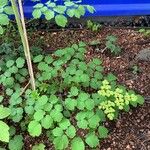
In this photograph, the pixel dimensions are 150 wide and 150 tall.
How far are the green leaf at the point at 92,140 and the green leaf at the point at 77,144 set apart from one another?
5cm

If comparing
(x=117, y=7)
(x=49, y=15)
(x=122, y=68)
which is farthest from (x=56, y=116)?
(x=117, y=7)

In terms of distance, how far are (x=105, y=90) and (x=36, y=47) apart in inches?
33.1

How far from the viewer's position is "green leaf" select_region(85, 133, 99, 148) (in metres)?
2.42

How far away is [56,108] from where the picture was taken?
2492 mm

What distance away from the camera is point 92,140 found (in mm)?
2430

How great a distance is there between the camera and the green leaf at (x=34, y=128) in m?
2.41

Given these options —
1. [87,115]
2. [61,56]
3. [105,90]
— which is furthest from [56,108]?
[61,56]

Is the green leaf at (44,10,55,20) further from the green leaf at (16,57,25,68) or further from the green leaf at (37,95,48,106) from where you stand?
the green leaf at (37,95,48,106)

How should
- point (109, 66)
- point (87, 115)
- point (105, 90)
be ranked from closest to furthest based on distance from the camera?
point (87, 115) < point (105, 90) < point (109, 66)

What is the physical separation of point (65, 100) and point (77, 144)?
12.9 inches

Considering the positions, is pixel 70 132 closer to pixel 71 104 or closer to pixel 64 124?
pixel 64 124

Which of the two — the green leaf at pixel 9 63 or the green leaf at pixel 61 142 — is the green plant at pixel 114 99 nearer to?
the green leaf at pixel 61 142

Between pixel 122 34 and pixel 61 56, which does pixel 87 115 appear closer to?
pixel 61 56

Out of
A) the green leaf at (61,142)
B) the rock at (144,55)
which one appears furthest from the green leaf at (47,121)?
the rock at (144,55)
